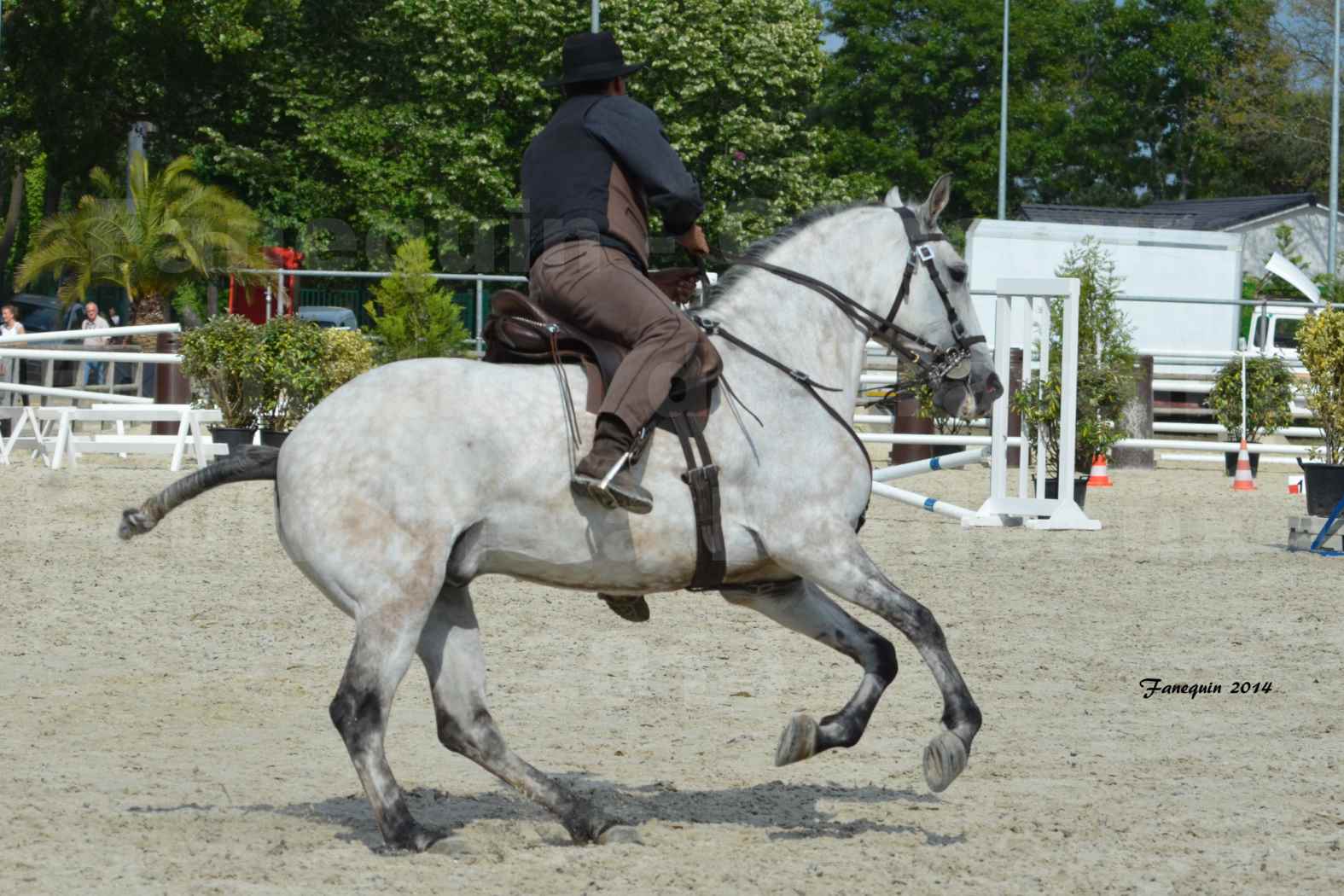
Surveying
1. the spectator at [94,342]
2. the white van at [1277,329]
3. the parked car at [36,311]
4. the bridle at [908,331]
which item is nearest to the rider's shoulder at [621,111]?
the bridle at [908,331]

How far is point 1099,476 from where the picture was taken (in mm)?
18172

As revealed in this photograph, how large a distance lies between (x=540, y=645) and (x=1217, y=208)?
40379 millimetres

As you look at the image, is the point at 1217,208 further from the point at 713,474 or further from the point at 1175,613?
the point at 713,474

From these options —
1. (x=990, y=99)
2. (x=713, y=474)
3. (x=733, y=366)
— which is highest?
(x=990, y=99)

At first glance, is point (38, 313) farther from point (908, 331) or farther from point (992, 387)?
point (992, 387)

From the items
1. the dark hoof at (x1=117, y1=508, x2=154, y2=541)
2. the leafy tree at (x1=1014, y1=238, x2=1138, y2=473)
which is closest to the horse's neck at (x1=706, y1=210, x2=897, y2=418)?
the dark hoof at (x1=117, y1=508, x2=154, y2=541)

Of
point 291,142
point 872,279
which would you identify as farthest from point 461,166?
point 872,279

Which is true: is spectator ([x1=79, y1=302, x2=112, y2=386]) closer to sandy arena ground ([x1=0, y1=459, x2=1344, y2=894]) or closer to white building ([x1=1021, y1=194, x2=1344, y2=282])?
sandy arena ground ([x1=0, y1=459, x2=1344, y2=894])

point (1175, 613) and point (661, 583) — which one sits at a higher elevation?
point (661, 583)

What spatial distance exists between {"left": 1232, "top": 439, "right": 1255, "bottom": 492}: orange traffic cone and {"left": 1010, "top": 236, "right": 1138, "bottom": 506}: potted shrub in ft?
8.41

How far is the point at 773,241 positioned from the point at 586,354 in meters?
0.94

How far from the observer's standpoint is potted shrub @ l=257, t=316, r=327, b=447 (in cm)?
1806

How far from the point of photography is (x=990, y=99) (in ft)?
200

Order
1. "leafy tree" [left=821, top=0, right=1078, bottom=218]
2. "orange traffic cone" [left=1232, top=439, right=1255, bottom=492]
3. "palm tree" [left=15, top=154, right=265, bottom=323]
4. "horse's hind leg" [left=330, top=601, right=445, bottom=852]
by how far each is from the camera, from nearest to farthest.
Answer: "horse's hind leg" [left=330, top=601, right=445, bottom=852], "orange traffic cone" [left=1232, top=439, right=1255, bottom=492], "palm tree" [left=15, top=154, right=265, bottom=323], "leafy tree" [left=821, top=0, right=1078, bottom=218]
